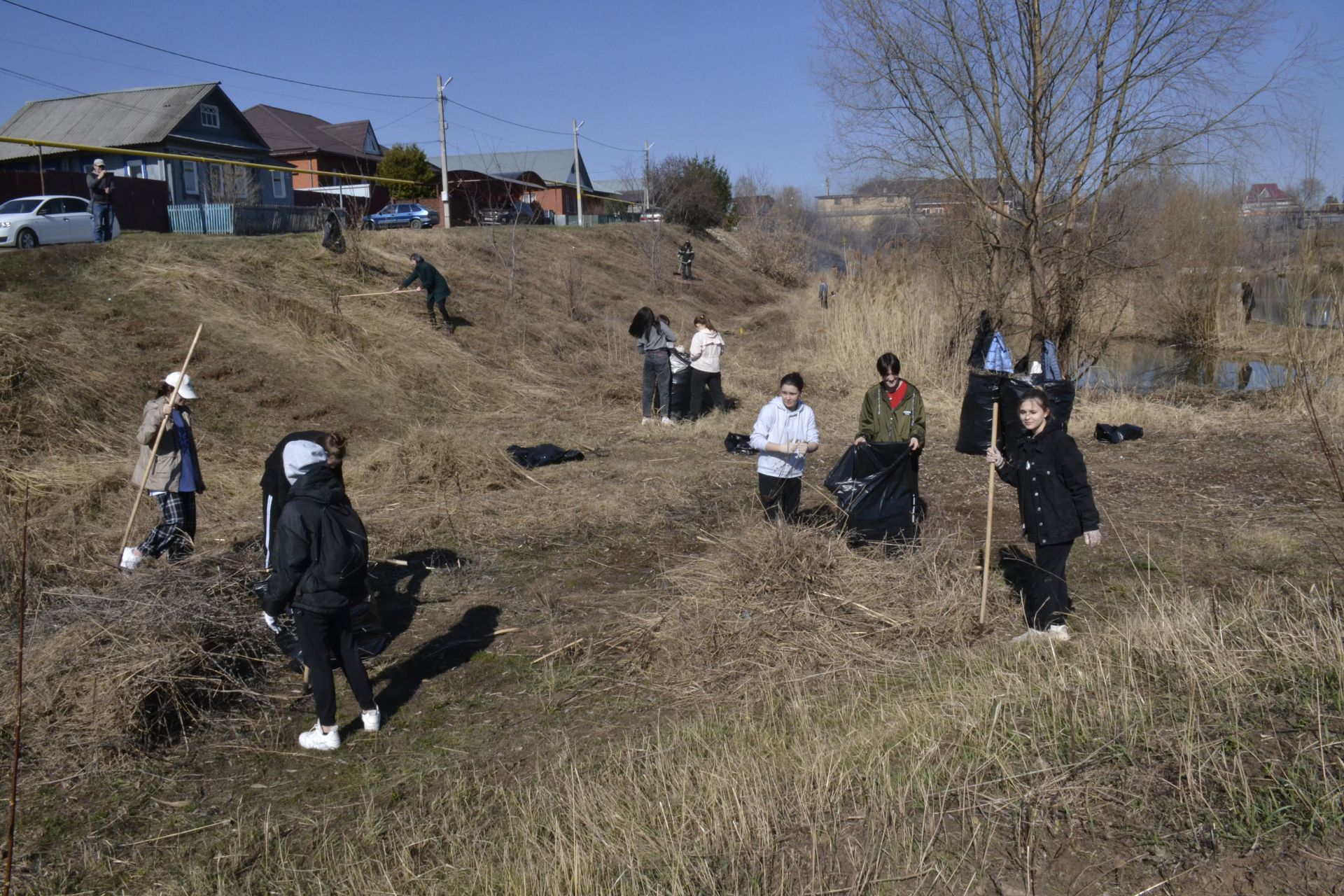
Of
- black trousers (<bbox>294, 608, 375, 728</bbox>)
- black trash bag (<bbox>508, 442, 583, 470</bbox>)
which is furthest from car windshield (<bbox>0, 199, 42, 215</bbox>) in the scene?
black trousers (<bbox>294, 608, 375, 728</bbox>)

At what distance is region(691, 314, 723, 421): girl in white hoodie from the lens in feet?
41.6

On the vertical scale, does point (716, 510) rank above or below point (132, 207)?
below

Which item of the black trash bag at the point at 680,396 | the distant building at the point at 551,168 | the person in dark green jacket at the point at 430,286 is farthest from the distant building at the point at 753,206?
the black trash bag at the point at 680,396

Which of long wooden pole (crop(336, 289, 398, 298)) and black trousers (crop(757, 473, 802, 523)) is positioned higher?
long wooden pole (crop(336, 289, 398, 298))

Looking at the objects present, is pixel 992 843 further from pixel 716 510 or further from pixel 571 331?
pixel 571 331

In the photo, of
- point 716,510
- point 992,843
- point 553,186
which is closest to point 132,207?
point 716,510

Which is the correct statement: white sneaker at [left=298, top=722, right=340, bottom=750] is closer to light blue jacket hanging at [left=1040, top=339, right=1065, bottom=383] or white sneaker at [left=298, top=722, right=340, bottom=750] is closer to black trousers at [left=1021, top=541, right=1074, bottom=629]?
black trousers at [left=1021, top=541, right=1074, bottom=629]

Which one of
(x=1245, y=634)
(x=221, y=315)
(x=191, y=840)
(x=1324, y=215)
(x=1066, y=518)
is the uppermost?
(x=1324, y=215)

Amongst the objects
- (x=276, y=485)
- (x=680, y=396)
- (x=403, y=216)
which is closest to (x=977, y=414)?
(x=680, y=396)

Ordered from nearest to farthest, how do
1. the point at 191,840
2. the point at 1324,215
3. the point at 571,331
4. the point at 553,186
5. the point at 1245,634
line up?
the point at 191,840 → the point at 1245,634 → the point at 1324,215 → the point at 571,331 → the point at 553,186

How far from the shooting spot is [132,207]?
24219 millimetres

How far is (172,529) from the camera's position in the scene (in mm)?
6926

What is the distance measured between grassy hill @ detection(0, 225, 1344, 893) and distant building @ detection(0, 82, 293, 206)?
2892 centimetres

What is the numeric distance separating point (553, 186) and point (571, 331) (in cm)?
3550
